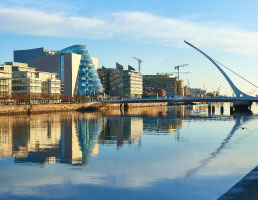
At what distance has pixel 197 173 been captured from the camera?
63.9ft

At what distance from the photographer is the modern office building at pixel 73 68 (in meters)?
150

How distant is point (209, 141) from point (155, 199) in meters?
20.4

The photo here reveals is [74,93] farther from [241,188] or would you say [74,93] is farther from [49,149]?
[241,188]

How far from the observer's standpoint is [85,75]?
513ft

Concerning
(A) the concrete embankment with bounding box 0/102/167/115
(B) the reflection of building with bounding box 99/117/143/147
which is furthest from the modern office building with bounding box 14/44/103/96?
(B) the reflection of building with bounding box 99/117/143/147

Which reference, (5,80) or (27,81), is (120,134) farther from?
(27,81)

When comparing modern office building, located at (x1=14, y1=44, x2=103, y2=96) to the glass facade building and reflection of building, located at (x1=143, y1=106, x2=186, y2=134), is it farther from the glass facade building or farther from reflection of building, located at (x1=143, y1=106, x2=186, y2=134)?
reflection of building, located at (x1=143, y1=106, x2=186, y2=134)

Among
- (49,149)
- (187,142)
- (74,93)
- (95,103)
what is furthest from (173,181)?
(74,93)

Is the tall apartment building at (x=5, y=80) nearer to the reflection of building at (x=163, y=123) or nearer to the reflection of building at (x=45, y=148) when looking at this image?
the reflection of building at (x=163, y=123)

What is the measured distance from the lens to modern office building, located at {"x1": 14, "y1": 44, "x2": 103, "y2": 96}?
149750 millimetres

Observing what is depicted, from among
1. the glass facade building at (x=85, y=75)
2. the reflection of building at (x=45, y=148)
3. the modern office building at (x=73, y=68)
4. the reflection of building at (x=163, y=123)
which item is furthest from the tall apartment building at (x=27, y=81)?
the reflection of building at (x=45, y=148)

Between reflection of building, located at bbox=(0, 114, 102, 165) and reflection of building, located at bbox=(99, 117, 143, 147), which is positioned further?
reflection of building, located at bbox=(99, 117, 143, 147)

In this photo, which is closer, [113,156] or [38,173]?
[38,173]

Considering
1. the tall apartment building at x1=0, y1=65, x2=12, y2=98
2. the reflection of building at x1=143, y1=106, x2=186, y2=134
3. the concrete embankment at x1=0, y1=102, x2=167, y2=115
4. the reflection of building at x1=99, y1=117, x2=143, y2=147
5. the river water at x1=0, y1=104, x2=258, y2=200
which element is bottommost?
the river water at x1=0, y1=104, x2=258, y2=200
